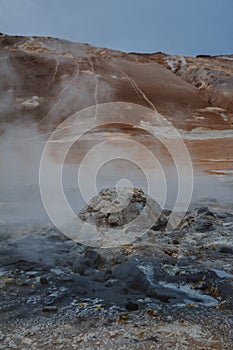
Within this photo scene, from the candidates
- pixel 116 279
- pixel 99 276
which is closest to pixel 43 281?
pixel 99 276

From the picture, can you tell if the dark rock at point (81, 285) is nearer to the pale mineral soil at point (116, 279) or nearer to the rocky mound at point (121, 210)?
the pale mineral soil at point (116, 279)

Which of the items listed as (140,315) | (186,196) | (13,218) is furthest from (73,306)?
(186,196)

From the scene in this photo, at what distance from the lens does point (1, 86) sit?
1152 inches

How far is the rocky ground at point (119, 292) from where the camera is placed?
112 inches

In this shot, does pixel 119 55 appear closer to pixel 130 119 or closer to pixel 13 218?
pixel 130 119

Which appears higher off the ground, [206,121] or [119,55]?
[119,55]

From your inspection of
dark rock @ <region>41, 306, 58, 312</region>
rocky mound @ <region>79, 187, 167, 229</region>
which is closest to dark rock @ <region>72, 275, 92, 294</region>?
dark rock @ <region>41, 306, 58, 312</region>

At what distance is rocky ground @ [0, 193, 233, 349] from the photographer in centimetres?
285

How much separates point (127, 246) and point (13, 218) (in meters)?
2.64

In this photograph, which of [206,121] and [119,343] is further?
[206,121]

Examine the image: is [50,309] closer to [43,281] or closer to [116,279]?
[43,281]

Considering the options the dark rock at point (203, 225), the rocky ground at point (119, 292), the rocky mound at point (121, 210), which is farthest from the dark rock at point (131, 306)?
the dark rock at point (203, 225)

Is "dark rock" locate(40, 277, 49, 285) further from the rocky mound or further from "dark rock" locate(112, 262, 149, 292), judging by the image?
the rocky mound

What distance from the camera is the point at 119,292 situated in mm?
3637
